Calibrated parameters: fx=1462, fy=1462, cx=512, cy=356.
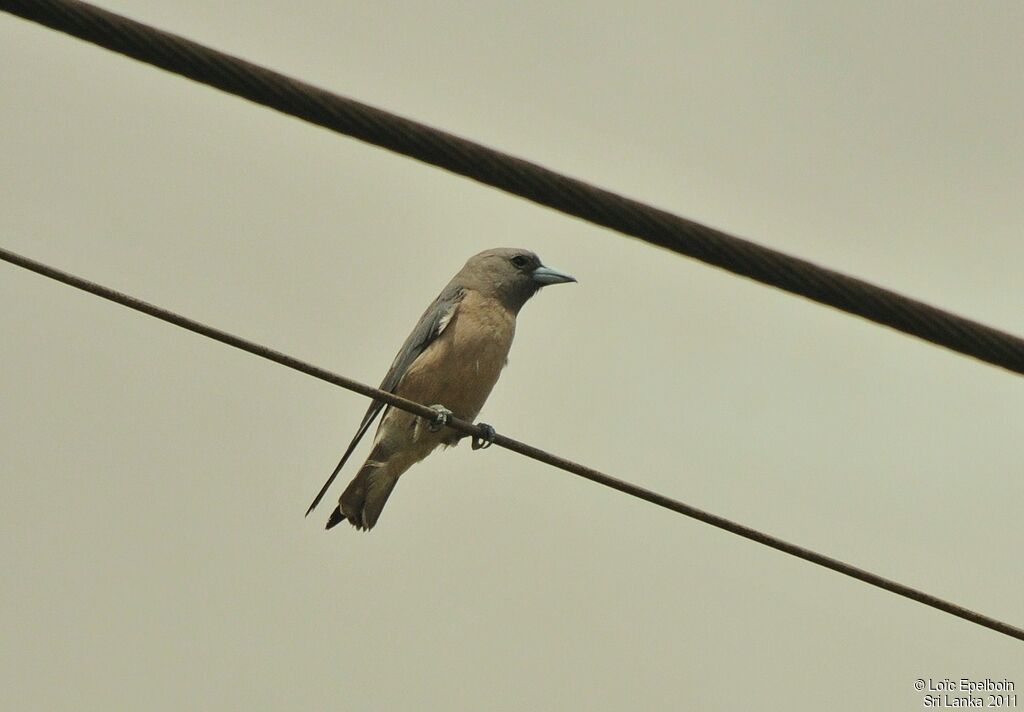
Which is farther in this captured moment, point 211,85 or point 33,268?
point 33,268

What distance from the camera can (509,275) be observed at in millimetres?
9266

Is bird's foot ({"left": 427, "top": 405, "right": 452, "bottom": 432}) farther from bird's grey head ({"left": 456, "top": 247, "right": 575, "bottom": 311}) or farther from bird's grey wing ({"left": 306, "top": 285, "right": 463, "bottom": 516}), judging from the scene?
bird's grey head ({"left": 456, "top": 247, "right": 575, "bottom": 311})

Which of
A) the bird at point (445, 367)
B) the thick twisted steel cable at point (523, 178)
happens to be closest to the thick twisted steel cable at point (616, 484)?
the thick twisted steel cable at point (523, 178)

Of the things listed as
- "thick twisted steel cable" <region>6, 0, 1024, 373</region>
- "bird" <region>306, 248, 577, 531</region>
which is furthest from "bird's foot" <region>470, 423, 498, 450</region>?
"thick twisted steel cable" <region>6, 0, 1024, 373</region>

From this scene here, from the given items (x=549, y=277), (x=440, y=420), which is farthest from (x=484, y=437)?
(x=549, y=277)

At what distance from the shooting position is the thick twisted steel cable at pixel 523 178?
3322 millimetres

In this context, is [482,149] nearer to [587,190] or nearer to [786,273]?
[587,190]

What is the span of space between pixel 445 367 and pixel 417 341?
1.53 ft

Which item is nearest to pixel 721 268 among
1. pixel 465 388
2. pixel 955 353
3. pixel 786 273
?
pixel 786 273

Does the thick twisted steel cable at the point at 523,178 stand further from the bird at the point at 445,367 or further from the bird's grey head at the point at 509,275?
the bird's grey head at the point at 509,275

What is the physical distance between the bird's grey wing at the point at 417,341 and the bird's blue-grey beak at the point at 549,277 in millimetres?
566

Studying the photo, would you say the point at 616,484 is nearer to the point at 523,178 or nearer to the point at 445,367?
the point at 523,178

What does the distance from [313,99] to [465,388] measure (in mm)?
5053

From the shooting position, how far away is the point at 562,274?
30.8 ft
